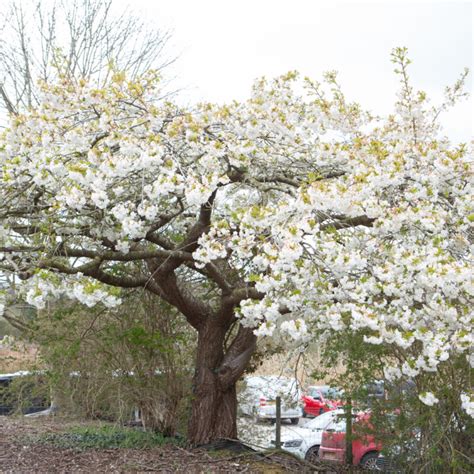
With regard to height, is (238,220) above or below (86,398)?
above

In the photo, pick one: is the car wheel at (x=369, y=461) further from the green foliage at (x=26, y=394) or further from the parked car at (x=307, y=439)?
the green foliage at (x=26, y=394)

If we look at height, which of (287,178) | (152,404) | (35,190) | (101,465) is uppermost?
(287,178)

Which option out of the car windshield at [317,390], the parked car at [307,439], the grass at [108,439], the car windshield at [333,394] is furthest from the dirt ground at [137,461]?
the parked car at [307,439]

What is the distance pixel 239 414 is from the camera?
8711 millimetres

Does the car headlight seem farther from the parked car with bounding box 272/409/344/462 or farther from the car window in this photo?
the car window

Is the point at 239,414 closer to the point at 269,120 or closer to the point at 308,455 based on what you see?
the point at 308,455

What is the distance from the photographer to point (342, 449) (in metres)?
7.65

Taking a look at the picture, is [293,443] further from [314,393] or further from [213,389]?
[213,389]

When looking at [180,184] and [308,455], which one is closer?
[180,184]

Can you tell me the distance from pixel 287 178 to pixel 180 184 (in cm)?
198

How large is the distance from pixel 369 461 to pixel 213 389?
192 cm

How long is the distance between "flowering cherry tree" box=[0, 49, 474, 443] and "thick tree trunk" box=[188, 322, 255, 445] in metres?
0.02

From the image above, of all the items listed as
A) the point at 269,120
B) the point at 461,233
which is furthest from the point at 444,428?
the point at 269,120

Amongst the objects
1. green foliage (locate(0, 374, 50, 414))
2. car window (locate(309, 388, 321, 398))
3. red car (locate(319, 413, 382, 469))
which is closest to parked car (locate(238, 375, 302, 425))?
car window (locate(309, 388, 321, 398))
